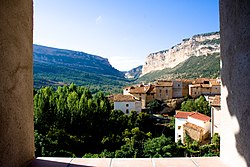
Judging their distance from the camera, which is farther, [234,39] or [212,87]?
[212,87]

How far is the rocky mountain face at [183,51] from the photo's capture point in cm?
8138

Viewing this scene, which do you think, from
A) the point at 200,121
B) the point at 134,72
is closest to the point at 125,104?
the point at 200,121

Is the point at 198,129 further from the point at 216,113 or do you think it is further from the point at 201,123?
the point at 216,113

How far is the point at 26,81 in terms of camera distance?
184 cm

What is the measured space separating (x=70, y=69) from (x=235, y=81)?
8972 cm

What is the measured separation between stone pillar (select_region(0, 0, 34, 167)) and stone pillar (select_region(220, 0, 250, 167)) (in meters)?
1.49

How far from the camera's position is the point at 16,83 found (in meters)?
1.67

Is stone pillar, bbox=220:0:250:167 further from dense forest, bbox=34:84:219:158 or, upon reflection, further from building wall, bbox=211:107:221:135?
dense forest, bbox=34:84:219:158

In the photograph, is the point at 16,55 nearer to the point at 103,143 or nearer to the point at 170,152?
the point at 170,152

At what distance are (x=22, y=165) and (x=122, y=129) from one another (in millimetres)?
20371

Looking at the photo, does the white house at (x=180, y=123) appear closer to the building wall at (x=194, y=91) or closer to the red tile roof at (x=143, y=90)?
the red tile roof at (x=143, y=90)

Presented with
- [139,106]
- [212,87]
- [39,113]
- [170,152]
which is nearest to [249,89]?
[170,152]

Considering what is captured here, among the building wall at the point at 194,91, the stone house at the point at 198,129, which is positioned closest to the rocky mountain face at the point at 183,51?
the building wall at the point at 194,91

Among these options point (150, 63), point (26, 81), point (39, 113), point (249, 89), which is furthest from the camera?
point (150, 63)
